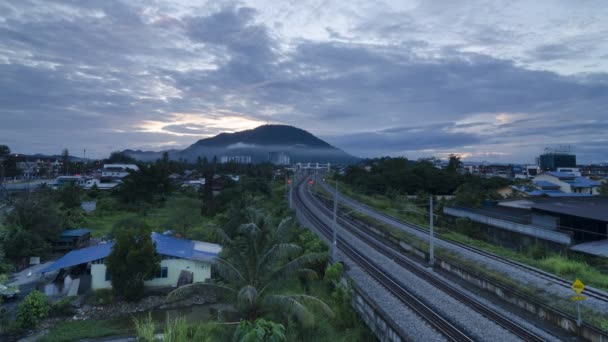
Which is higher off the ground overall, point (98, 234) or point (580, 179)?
point (580, 179)

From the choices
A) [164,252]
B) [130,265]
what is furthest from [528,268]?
[130,265]

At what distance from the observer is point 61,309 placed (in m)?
22.1

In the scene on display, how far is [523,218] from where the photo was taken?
131 ft

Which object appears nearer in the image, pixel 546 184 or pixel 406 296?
pixel 406 296

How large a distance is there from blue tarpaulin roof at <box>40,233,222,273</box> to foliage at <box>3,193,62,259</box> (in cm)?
672

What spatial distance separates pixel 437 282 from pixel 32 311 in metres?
24.6

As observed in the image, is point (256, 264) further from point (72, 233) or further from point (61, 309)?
point (72, 233)

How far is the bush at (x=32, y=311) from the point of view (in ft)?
66.9

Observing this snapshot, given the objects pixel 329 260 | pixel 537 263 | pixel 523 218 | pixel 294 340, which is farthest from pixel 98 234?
pixel 523 218

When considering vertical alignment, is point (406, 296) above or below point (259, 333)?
below

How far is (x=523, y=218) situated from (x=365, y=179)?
51.7 metres

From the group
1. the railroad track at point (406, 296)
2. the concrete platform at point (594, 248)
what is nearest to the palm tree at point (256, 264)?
the railroad track at point (406, 296)

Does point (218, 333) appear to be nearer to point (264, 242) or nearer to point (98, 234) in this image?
point (264, 242)

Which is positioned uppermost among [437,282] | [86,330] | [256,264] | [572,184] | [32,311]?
[572,184]
